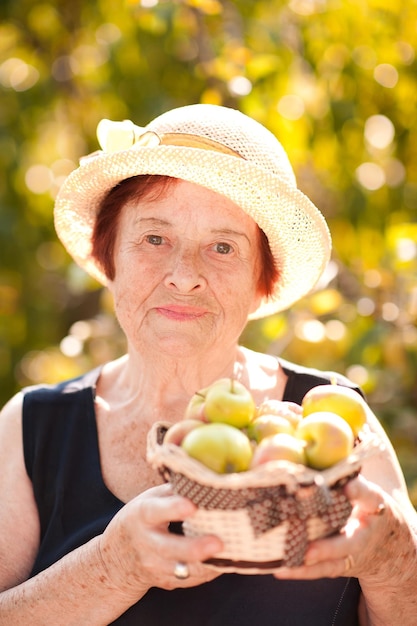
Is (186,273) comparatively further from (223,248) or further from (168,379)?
→ (168,379)

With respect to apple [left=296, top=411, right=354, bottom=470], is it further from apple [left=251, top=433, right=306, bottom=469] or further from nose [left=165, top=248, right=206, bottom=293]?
nose [left=165, top=248, right=206, bottom=293]

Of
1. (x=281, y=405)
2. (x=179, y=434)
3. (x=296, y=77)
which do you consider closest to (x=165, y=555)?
(x=179, y=434)

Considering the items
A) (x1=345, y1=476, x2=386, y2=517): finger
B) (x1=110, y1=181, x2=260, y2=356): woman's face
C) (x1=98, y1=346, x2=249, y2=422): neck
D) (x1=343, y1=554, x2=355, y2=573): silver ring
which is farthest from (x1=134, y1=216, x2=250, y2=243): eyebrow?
(x1=343, y1=554, x2=355, y2=573): silver ring

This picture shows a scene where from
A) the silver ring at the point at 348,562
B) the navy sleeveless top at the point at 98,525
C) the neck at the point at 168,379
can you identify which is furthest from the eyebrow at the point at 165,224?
the silver ring at the point at 348,562

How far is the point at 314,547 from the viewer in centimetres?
175

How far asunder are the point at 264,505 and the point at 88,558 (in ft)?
1.95

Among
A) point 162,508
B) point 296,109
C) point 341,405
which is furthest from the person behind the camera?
point 296,109

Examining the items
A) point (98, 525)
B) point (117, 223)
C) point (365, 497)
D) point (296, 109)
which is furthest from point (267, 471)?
point (296, 109)

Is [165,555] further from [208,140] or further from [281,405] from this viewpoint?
[208,140]

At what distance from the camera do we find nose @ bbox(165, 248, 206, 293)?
7.40 feet

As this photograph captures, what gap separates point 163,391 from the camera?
2.55m

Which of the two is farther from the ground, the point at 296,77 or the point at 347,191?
the point at 296,77

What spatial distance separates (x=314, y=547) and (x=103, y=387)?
1.15 meters

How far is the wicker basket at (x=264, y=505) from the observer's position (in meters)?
1.65
